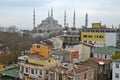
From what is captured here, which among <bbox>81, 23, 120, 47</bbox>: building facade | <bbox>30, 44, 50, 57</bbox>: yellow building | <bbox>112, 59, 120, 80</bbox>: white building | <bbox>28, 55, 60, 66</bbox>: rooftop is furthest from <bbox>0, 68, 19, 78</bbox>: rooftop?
<bbox>81, 23, 120, 47</bbox>: building facade

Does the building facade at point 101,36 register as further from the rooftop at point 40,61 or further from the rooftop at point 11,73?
the rooftop at point 11,73

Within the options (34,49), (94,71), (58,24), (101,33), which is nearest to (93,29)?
(101,33)

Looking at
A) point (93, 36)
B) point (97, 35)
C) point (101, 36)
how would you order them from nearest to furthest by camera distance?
point (101, 36)
point (97, 35)
point (93, 36)

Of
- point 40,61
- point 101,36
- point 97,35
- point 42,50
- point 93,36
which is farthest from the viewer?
point 93,36

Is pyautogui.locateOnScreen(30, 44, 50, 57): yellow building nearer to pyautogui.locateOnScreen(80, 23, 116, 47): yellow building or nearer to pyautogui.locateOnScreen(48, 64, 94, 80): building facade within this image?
pyautogui.locateOnScreen(48, 64, 94, 80): building facade

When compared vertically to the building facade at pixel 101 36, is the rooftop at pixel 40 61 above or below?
below

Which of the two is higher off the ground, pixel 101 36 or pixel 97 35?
pixel 97 35

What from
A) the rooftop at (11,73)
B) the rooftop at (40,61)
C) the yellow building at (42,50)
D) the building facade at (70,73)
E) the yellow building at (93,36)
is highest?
the yellow building at (93,36)

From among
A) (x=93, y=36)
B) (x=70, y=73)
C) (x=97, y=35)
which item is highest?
(x=97, y=35)

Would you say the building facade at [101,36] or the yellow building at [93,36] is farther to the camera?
the yellow building at [93,36]

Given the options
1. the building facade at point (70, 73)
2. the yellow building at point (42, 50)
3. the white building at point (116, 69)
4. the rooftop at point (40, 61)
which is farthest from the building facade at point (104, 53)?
the rooftop at point (40, 61)

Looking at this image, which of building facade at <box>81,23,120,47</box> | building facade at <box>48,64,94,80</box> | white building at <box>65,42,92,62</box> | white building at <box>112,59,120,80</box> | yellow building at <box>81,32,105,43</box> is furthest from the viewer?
yellow building at <box>81,32,105,43</box>

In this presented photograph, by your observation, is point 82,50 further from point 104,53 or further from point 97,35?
point 97,35

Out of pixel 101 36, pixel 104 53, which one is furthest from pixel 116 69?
pixel 101 36
